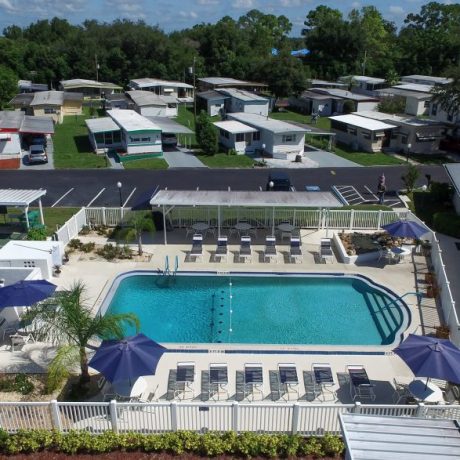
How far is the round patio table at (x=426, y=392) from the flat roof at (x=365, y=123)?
29905 millimetres

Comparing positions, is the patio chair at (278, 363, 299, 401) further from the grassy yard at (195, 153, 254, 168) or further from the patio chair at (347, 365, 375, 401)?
the grassy yard at (195, 153, 254, 168)

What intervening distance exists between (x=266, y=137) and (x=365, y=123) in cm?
920

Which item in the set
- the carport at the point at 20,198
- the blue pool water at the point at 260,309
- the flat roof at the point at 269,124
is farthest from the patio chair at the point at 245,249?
the flat roof at the point at 269,124

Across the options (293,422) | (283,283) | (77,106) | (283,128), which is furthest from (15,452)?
(77,106)

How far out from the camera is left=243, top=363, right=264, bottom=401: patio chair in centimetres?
1237

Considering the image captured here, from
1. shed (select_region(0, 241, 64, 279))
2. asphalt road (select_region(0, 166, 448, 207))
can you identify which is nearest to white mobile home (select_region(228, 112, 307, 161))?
asphalt road (select_region(0, 166, 448, 207))

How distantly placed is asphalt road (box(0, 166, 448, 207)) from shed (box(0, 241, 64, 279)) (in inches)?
371

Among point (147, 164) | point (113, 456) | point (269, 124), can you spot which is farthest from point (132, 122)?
point (113, 456)

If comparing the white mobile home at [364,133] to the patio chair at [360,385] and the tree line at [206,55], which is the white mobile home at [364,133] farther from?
the patio chair at [360,385]

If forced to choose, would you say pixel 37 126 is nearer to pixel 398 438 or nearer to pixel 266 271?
pixel 266 271

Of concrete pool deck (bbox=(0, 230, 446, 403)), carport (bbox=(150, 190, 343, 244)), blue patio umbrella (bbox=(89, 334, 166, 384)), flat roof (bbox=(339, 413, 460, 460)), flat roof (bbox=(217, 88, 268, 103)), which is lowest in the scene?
concrete pool deck (bbox=(0, 230, 446, 403))

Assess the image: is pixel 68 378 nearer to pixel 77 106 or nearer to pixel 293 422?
pixel 293 422

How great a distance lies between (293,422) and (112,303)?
905 cm

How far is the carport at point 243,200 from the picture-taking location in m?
20.8
